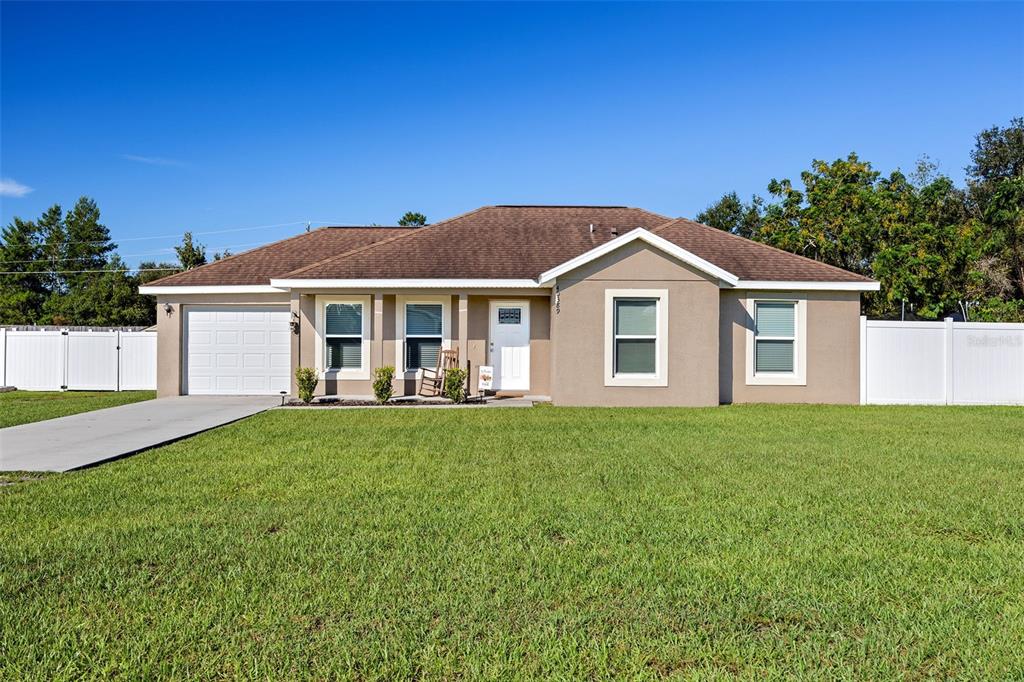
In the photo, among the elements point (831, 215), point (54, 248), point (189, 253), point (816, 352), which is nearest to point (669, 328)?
point (816, 352)

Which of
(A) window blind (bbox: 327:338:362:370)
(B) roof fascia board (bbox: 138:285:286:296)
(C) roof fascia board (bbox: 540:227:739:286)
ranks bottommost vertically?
(A) window blind (bbox: 327:338:362:370)

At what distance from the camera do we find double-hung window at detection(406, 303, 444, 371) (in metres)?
15.9

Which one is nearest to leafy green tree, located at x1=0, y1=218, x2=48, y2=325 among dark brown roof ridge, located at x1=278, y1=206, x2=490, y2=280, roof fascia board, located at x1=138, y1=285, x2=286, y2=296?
roof fascia board, located at x1=138, y1=285, x2=286, y2=296

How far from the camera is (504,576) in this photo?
4.05 meters

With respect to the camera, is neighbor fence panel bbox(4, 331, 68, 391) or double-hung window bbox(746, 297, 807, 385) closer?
double-hung window bbox(746, 297, 807, 385)

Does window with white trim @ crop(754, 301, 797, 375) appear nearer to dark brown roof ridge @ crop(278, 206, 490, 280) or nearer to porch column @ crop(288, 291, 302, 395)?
dark brown roof ridge @ crop(278, 206, 490, 280)

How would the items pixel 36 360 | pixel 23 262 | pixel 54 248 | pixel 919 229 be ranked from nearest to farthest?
1. pixel 36 360
2. pixel 919 229
3. pixel 23 262
4. pixel 54 248

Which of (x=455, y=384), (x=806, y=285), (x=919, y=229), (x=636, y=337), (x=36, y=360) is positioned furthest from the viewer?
(x=919, y=229)

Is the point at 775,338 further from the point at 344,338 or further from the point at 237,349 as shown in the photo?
the point at 237,349

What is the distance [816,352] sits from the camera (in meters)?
14.9

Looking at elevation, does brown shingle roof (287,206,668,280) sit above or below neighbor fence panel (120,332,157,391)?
above

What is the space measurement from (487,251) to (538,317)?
7.20ft

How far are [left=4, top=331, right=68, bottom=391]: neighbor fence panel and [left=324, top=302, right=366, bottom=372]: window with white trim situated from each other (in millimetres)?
9122

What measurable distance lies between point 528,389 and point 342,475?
912 centimetres
